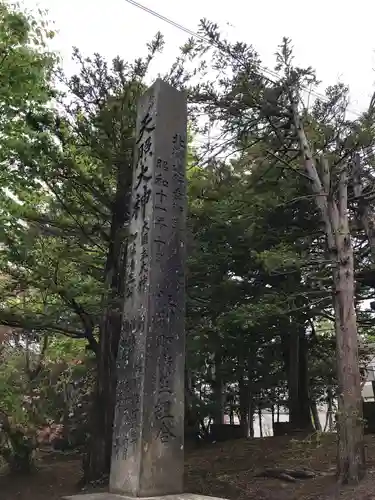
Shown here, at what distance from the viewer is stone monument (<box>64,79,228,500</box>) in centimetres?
514

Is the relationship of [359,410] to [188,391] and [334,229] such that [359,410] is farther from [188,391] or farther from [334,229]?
Answer: [188,391]

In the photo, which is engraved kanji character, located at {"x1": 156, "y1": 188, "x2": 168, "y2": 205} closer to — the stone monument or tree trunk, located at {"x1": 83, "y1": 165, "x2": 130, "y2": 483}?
the stone monument

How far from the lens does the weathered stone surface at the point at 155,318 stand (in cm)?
516

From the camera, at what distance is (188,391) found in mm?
15812

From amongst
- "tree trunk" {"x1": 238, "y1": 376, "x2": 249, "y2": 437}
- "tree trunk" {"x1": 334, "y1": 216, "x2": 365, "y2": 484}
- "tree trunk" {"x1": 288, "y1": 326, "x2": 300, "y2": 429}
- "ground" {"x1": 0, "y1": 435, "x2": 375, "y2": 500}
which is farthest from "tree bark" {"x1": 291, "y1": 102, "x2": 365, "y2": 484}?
"tree trunk" {"x1": 238, "y1": 376, "x2": 249, "y2": 437}

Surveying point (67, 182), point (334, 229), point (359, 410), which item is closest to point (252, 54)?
point (334, 229)

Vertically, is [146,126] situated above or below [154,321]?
above

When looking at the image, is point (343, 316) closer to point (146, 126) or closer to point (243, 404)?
point (146, 126)

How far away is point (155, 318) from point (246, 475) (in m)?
6.65

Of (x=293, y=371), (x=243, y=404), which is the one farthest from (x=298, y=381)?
(x=243, y=404)

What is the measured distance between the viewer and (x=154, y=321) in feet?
18.3

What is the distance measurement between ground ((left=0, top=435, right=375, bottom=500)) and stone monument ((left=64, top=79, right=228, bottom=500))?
4.11 m

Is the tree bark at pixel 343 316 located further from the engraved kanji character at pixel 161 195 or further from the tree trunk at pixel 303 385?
the tree trunk at pixel 303 385

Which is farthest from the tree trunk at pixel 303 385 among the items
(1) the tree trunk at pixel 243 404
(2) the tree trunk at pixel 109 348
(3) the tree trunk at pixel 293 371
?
(2) the tree trunk at pixel 109 348
